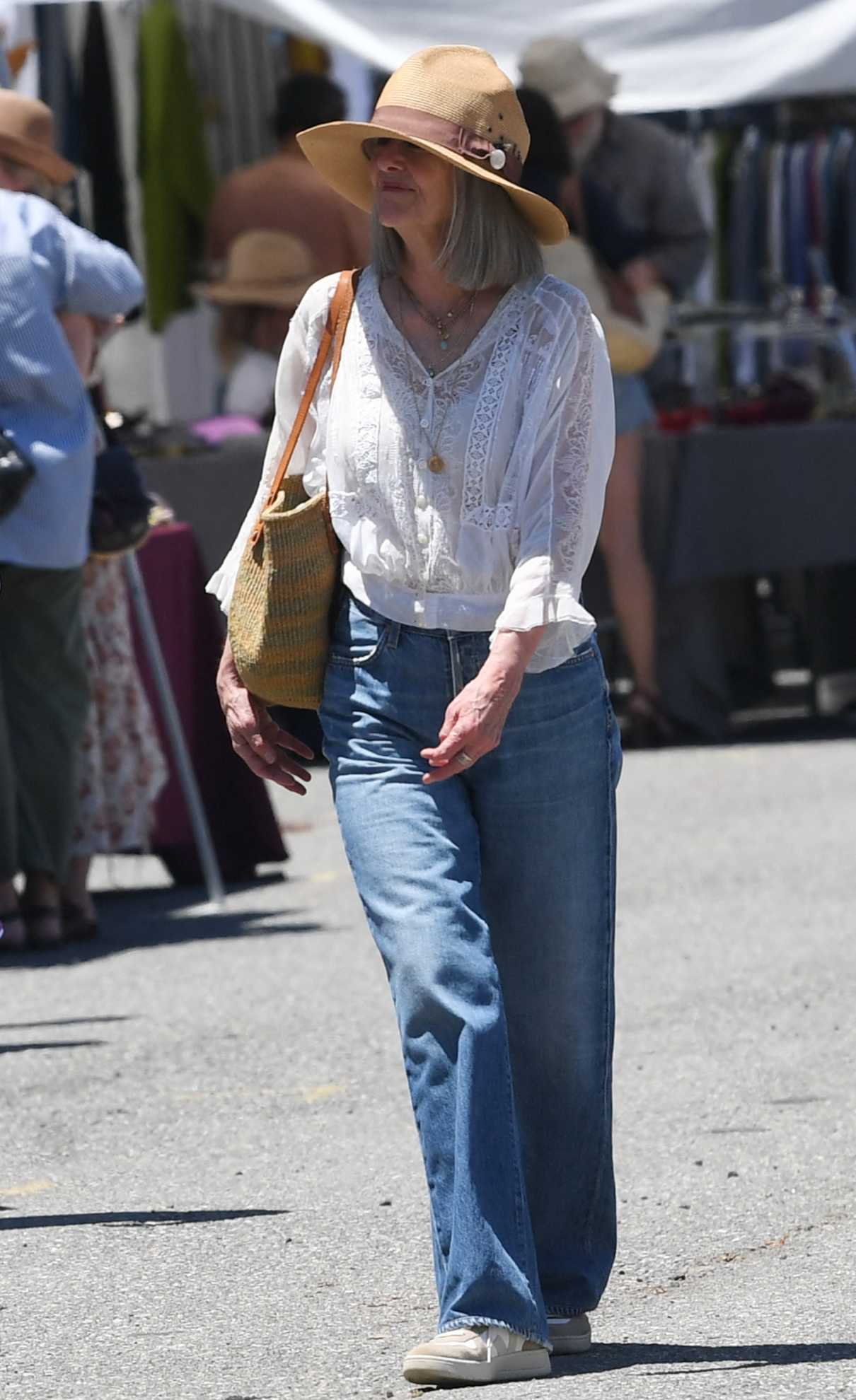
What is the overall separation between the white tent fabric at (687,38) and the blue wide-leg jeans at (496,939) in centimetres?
755

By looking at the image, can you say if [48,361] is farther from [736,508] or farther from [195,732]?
[736,508]

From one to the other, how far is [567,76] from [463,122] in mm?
7085

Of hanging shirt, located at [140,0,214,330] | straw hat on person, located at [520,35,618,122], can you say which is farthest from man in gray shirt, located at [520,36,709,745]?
hanging shirt, located at [140,0,214,330]

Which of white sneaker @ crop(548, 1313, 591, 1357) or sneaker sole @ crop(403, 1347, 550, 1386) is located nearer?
sneaker sole @ crop(403, 1347, 550, 1386)

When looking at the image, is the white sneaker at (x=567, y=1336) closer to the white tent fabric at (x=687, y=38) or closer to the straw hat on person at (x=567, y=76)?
the straw hat on person at (x=567, y=76)

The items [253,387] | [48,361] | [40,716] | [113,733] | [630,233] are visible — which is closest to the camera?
[48,361]

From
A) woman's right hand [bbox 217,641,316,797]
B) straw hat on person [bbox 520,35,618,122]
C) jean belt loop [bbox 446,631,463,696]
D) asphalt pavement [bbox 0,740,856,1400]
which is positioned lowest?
asphalt pavement [bbox 0,740,856,1400]

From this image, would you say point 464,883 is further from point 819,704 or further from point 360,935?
point 819,704

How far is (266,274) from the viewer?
12.1 metres

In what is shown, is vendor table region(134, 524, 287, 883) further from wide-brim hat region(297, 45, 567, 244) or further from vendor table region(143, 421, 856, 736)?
wide-brim hat region(297, 45, 567, 244)

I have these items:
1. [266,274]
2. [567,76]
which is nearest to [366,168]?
[567,76]

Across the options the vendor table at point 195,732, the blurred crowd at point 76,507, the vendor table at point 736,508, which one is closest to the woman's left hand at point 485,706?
the blurred crowd at point 76,507

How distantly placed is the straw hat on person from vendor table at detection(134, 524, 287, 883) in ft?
9.56

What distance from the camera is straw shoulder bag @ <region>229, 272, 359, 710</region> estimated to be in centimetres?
403
